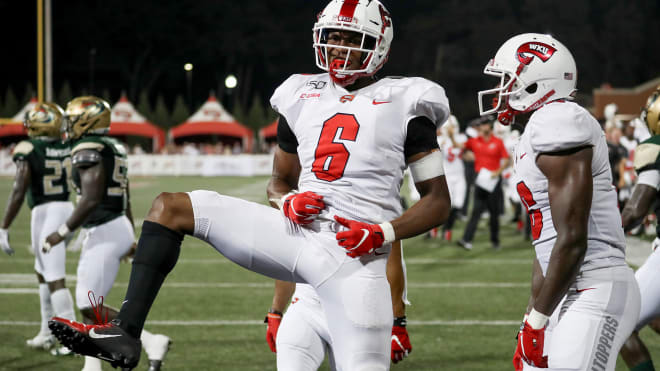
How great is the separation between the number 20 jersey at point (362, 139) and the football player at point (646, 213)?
1610 mm

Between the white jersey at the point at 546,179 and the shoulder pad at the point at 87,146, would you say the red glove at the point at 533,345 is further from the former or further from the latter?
the shoulder pad at the point at 87,146

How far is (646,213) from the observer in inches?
183

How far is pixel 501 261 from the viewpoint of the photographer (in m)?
10.6

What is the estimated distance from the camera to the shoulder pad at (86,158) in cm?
539

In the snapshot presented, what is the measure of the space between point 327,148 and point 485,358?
329 cm

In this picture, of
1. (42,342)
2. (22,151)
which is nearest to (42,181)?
(22,151)

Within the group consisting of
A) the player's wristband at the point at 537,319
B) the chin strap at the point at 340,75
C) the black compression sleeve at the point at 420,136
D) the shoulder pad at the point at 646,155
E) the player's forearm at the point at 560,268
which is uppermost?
the chin strap at the point at 340,75

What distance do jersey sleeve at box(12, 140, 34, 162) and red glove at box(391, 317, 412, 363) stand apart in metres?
4.02

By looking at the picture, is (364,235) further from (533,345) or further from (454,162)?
(454,162)

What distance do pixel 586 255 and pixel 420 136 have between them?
0.79 meters

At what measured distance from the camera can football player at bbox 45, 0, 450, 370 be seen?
2922mm

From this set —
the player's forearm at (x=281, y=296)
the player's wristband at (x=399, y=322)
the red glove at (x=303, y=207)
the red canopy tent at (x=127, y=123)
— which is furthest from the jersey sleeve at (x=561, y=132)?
the red canopy tent at (x=127, y=123)

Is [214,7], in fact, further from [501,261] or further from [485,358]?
[485,358]

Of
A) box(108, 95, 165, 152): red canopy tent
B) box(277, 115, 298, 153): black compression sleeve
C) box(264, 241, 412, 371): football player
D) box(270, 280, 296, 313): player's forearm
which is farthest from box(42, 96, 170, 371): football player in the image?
box(108, 95, 165, 152): red canopy tent
